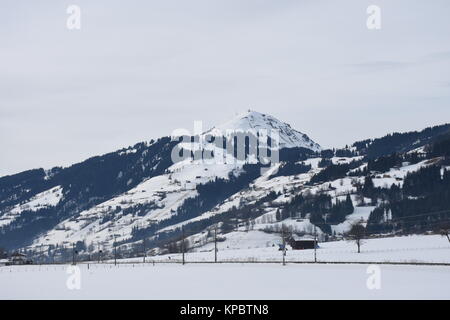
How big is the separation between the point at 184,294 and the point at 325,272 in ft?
132

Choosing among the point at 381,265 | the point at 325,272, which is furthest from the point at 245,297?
the point at 381,265

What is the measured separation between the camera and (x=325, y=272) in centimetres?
11919

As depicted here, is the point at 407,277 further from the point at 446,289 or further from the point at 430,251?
the point at 430,251

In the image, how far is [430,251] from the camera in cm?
16388
